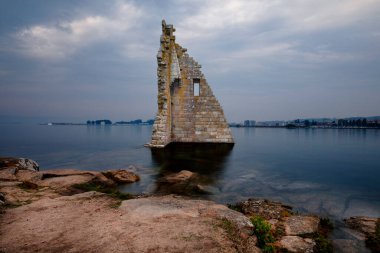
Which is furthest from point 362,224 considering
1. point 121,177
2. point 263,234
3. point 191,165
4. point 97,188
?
point 191,165

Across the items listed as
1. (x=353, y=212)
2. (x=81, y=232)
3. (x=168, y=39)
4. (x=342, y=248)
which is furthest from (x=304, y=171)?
(x=168, y=39)

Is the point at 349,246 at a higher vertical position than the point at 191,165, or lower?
lower

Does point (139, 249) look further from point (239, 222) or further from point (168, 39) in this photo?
point (168, 39)

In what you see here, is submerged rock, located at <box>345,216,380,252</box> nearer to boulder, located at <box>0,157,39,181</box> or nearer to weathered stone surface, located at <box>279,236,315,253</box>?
weathered stone surface, located at <box>279,236,315,253</box>

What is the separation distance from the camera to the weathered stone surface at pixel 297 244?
169 inches

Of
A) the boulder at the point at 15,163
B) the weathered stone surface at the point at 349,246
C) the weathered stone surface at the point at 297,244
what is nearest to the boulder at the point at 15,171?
the boulder at the point at 15,163

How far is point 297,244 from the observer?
4.46 meters

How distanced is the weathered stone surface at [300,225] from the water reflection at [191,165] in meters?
3.23

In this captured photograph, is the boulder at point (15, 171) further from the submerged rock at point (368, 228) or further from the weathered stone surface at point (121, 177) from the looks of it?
the submerged rock at point (368, 228)

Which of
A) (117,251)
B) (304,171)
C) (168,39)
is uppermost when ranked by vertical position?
(168,39)

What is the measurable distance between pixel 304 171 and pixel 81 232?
1204 centimetres

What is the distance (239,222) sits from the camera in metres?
4.89

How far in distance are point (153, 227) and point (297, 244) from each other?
103 inches

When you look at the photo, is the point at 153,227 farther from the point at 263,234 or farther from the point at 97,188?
the point at 97,188
